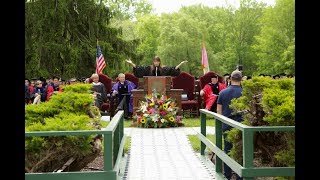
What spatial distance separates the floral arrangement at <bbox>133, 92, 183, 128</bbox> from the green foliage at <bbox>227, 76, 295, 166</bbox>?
31.9ft

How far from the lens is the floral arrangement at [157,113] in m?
17.5

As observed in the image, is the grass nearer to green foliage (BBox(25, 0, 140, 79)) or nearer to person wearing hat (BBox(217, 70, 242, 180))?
person wearing hat (BBox(217, 70, 242, 180))

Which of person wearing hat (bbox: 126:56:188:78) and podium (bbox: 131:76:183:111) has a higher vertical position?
person wearing hat (bbox: 126:56:188:78)

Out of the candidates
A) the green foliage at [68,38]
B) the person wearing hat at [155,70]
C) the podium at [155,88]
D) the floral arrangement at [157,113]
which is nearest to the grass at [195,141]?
the floral arrangement at [157,113]

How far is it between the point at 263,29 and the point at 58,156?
1976 inches

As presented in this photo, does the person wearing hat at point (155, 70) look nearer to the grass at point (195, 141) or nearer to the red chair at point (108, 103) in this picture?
the red chair at point (108, 103)

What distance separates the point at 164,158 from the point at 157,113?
6.72 m

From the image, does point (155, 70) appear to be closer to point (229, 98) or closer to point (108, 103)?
point (108, 103)

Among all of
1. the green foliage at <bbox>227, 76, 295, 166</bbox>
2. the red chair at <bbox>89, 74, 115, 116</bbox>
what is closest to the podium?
the red chair at <bbox>89, 74, 115, 116</bbox>

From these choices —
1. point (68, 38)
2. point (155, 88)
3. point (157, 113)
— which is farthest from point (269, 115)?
point (68, 38)

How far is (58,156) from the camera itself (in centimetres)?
617

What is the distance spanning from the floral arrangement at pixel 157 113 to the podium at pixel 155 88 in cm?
55

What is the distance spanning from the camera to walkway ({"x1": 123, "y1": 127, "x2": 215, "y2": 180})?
892 centimetres
